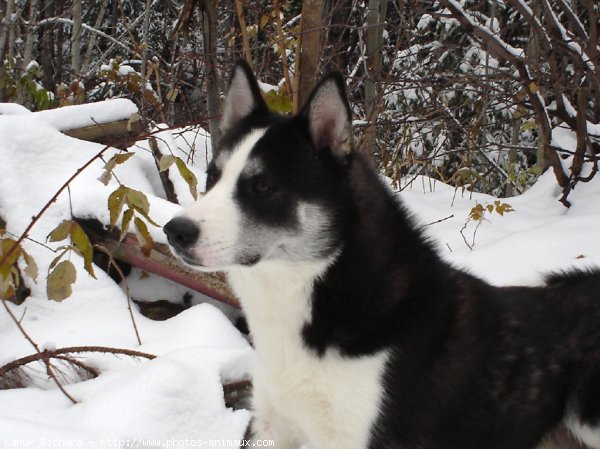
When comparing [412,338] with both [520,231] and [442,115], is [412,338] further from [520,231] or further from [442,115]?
[442,115]

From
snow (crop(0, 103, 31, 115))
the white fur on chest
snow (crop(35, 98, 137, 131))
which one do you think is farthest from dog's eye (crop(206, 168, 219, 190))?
snow (crop(0, 103, 31, 115))

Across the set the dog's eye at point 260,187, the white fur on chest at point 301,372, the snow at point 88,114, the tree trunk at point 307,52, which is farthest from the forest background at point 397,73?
the white fur on chest at point 301,372

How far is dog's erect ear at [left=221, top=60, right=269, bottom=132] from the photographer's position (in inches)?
93.4

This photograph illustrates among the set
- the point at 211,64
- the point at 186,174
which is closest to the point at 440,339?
the point at 186,174

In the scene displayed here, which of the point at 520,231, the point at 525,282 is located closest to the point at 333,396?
the point at 525,282

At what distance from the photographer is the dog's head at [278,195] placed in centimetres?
194

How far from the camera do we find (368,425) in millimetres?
2033

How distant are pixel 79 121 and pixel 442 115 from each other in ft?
10.7

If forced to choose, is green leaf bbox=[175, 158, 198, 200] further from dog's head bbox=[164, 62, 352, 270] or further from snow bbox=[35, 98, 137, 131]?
snow bbox=[35, 98, 137, 131]

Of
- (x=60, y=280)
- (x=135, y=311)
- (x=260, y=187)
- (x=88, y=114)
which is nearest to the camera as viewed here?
(x=260, y=187)

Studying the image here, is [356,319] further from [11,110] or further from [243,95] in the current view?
[11,110]

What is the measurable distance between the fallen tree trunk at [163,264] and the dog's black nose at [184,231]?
6.05ft

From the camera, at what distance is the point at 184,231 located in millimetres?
1888

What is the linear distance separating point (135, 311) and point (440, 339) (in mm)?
2115
